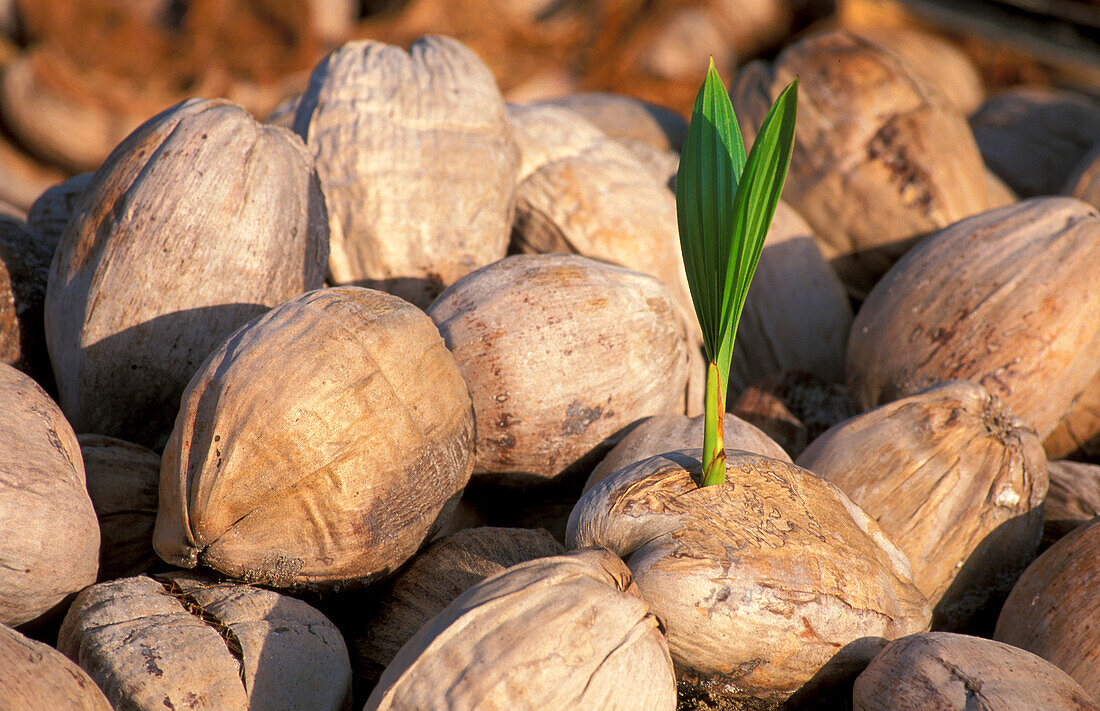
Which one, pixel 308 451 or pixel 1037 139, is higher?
pixel 308 451

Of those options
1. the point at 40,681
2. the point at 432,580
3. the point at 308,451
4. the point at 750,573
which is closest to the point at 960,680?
the point at 750,573

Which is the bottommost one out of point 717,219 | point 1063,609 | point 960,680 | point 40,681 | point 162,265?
point 1063,609

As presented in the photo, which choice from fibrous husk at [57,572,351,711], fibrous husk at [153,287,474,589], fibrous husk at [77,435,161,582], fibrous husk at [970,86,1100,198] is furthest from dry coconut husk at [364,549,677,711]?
fibrous husk at [970,86,1100,198]

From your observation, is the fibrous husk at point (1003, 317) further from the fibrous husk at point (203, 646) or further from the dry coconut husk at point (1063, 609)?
the fibrous husk at point (203, 646)

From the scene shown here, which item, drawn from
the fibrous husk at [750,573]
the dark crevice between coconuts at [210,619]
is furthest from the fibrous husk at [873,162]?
the dark crevice between coconuts at [210,619]

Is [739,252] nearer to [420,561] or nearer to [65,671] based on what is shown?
[420,561]

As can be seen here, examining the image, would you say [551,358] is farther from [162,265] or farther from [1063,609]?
[1063,609]

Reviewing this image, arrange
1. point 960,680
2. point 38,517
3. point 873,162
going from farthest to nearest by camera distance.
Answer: point 873,162 < point 38,517 < point 960,680

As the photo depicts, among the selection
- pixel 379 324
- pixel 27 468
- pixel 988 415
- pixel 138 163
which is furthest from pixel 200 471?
pixel 988 415
